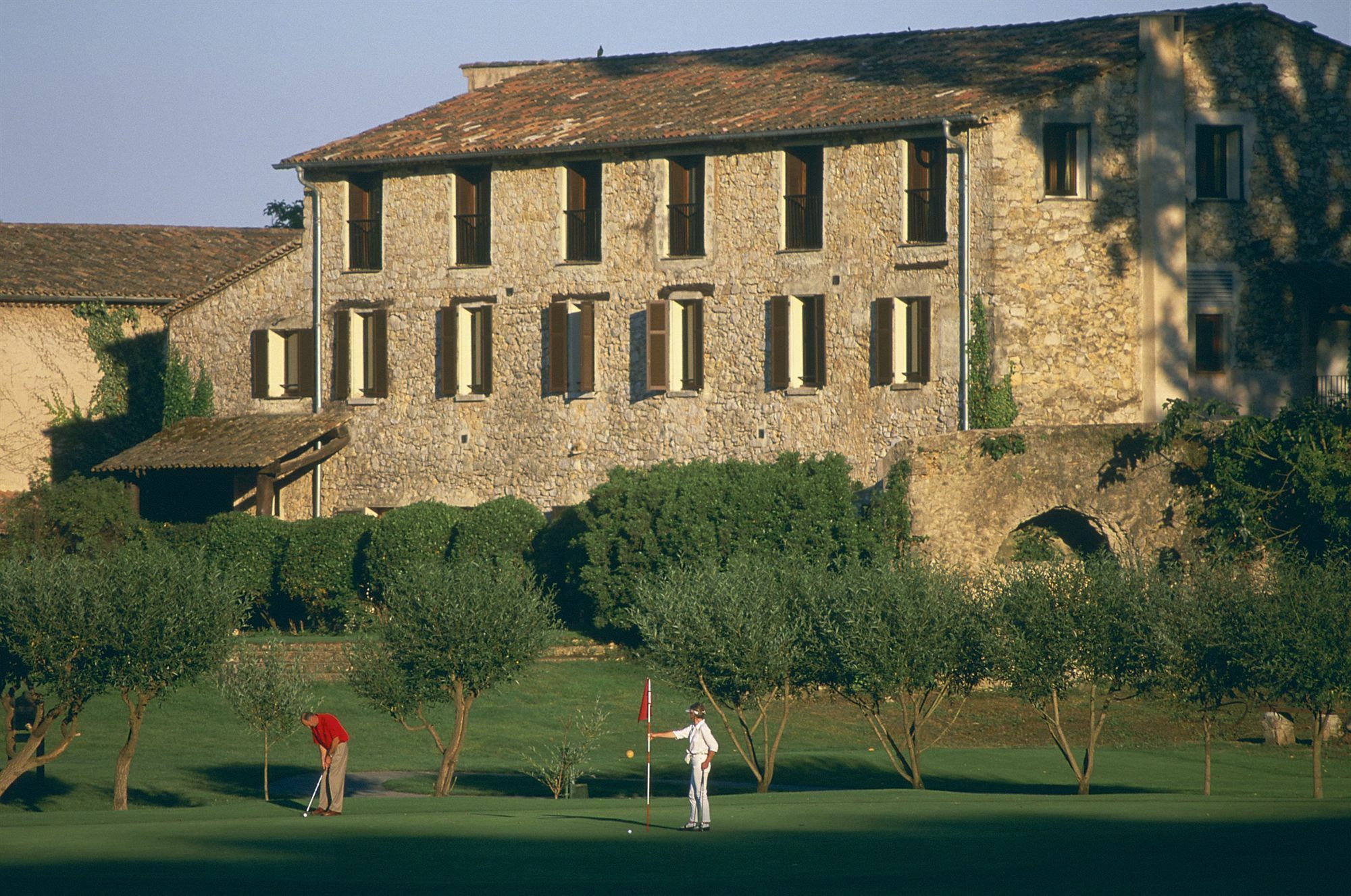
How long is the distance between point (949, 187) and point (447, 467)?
42.1 feet

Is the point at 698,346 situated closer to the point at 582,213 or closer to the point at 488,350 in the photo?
the point at 582,213

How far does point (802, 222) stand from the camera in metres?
40.3

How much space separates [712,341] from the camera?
4103 centimetres

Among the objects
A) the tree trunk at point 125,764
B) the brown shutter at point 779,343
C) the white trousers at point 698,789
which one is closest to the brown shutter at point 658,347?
the brown shutter at point 779,343

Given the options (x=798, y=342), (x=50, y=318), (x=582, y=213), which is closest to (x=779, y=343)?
(x=798, y=342)

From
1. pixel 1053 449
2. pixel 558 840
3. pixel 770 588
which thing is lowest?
pixel 558 840

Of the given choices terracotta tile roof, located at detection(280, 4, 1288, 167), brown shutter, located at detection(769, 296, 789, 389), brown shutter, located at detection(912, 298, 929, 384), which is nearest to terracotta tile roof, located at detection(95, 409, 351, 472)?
terracotta tile roof, located at detection(280, 4, 1288, 167)

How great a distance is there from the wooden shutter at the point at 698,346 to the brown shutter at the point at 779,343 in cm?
162

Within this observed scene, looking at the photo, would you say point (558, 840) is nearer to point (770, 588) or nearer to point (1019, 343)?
point (770, 588)

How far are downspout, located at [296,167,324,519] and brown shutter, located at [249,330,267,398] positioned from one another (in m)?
1.22

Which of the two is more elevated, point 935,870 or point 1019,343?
point 1019,343

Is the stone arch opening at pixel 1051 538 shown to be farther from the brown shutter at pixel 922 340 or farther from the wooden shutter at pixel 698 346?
the wooden shutter at pixel 698 346

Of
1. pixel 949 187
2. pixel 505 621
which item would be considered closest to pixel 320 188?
pixel 949 187

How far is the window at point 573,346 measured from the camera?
42.0 metres
